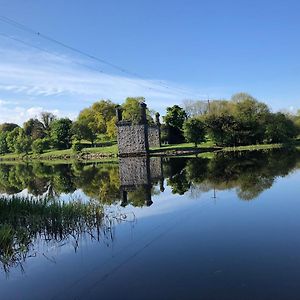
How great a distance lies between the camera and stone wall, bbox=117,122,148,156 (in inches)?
2500

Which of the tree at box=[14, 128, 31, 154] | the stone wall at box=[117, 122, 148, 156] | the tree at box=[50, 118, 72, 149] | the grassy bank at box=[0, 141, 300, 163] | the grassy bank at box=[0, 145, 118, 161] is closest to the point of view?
the grassy bank at box=[0, 141, 300, 163]

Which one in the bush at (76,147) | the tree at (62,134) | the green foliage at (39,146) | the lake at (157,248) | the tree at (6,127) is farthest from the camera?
the tree at (6,127)

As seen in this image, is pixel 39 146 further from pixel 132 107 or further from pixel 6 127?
pixel 6 127

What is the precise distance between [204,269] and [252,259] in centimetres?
122

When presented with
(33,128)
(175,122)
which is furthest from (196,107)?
(33,128)

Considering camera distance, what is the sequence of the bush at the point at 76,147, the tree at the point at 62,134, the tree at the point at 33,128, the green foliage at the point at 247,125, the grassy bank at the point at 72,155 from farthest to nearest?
1. the tree at the point at 33,128
2. the tree at the point at 62,134
3. the bush at the point at 76,147
4. the grassy bank at the point at 72,155
5. the green foliage at the point at 247,125

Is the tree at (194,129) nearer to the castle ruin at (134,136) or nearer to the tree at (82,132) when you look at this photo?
the castle ruin at (134,136)

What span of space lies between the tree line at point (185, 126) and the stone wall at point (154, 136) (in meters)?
3.56

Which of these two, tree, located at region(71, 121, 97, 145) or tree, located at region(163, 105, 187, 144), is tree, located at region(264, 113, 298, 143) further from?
tree, located at region(71, 121, 97, 145)

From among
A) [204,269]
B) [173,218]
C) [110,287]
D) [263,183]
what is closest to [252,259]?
[204,269]

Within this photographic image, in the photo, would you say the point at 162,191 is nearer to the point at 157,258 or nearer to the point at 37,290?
the point at 157,258

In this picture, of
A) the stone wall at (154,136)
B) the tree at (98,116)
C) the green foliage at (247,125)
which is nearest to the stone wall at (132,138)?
the stone wall at (154,136)

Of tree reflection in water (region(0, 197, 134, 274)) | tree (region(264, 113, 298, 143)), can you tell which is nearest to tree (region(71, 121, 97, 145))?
tree (region(264, 113, 298, 143))

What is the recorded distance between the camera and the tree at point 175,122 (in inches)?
3081
